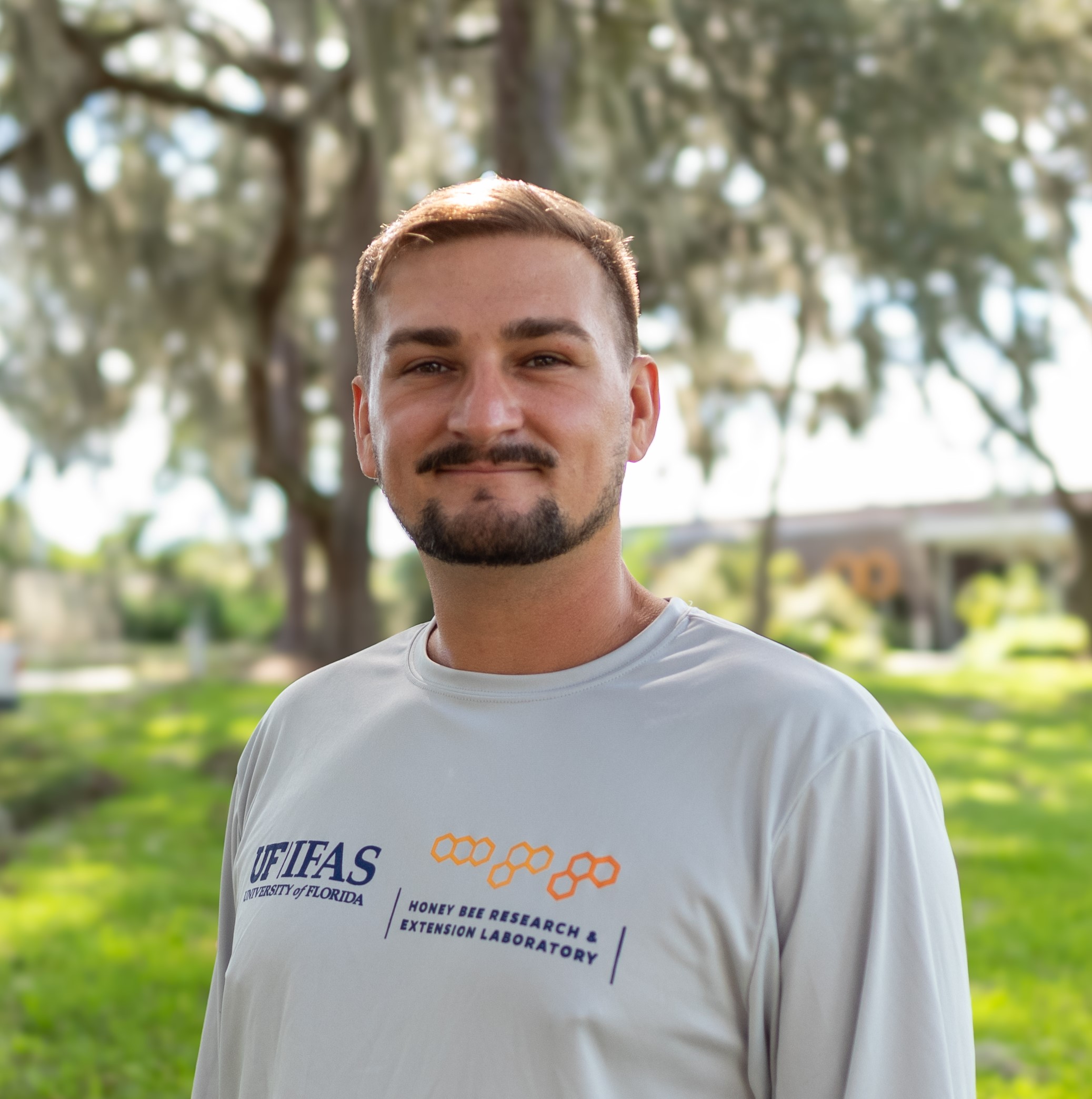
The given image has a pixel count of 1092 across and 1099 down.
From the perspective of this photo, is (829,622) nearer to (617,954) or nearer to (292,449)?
(292,449)

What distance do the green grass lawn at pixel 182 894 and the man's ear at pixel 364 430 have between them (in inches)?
115

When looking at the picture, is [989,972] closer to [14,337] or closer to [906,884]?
[906,884]

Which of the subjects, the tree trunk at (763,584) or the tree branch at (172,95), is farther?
the tree trunk at (763,584)

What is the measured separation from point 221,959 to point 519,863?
0.60 metres

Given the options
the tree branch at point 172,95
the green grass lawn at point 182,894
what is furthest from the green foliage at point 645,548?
the tree branch at point 172,95

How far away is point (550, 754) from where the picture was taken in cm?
126

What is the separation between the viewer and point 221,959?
1583 mm

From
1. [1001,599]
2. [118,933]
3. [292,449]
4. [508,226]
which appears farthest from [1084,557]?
[1001,599]

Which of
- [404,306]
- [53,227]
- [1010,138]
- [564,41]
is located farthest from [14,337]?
[404,306]

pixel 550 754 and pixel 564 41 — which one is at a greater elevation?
pixel 564 41

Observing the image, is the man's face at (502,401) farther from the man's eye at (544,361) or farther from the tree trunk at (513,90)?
the tree trunk at (513,90)

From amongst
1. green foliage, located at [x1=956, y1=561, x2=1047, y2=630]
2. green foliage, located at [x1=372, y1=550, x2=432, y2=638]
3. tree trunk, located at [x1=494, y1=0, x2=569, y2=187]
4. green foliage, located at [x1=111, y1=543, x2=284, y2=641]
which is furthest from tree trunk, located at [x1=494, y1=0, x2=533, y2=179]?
green foliage, located at [x1=956, y1=561, x2=1047, y2=630]

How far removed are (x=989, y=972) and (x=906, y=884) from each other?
3961 millimetres

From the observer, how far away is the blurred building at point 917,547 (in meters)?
22.3
